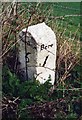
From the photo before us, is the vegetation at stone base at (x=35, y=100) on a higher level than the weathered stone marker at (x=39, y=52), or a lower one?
A: lower

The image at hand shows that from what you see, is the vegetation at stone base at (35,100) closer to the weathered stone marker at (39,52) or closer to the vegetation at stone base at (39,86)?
the vegetation at stone base at (39,86)

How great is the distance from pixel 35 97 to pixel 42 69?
0.36 metres

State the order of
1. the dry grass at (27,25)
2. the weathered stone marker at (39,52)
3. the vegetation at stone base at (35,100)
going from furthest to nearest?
the dry grass at (27,25) < the weathered stone marker at (39,52) < the vegetation at stone base at (35,100)

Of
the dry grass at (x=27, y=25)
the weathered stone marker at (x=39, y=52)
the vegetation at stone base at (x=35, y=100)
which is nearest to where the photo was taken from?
the vegetation at stone base at (x=35, y=100)

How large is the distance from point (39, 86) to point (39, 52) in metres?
0.29

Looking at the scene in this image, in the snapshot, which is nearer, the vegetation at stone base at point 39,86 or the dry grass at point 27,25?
the vegetation at stone base at point 39,86

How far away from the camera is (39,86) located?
327 centimetres

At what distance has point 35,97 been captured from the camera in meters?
3.16

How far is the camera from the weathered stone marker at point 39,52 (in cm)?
331

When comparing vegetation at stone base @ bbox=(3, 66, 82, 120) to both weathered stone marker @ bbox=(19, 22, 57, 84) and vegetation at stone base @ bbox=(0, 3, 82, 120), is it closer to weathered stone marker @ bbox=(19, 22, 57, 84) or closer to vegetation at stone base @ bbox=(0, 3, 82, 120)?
vegetation at stone base @ bbox=(0, 3, 82, 120)

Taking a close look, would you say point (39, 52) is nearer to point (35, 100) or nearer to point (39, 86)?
point (39, 86)

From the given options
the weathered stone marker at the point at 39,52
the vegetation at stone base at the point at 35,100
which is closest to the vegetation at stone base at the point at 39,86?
the vegetation at stone base at the point at 35,100

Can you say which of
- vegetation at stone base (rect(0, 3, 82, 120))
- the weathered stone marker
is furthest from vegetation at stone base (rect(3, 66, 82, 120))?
the weathered stone marker

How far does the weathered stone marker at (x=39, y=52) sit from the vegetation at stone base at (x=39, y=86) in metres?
0.11
